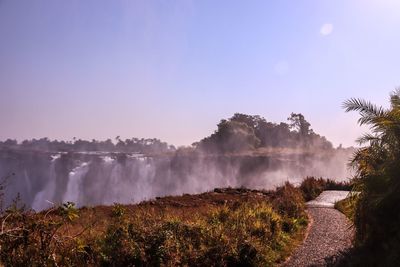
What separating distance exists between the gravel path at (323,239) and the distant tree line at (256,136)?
4980 centimetres

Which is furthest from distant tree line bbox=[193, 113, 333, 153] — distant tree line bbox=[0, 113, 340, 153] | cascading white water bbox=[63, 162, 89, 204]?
cascading white water bbox=[63, 162, 89, 204]

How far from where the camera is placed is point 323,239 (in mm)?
12414

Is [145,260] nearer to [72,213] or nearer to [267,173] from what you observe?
[72,213]

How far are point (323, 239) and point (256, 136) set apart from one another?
72370 mm

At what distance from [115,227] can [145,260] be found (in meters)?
1.67

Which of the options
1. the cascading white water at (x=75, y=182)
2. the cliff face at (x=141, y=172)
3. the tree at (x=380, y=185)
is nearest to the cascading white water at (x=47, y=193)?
the cliff face at (x=141, y=172)

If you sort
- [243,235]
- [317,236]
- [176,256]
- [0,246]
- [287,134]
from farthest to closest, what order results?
1. [287,134]
2. [317,236]
3. [243,235]
4. [176,256]
5. [0,246]

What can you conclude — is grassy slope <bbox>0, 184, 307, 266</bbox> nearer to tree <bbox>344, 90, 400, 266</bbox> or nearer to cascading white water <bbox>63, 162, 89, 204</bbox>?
tree <bbox>344, 90, 400, 266</bbox>

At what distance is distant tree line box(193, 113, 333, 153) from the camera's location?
68.7 metres

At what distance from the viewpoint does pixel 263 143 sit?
279 ft

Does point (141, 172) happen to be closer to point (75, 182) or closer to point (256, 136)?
point (75, 182)

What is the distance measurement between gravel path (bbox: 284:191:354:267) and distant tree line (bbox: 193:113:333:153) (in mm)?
49805

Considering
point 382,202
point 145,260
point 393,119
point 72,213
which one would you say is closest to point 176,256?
point 145,260

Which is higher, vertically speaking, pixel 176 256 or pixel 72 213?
pixel 72 213
